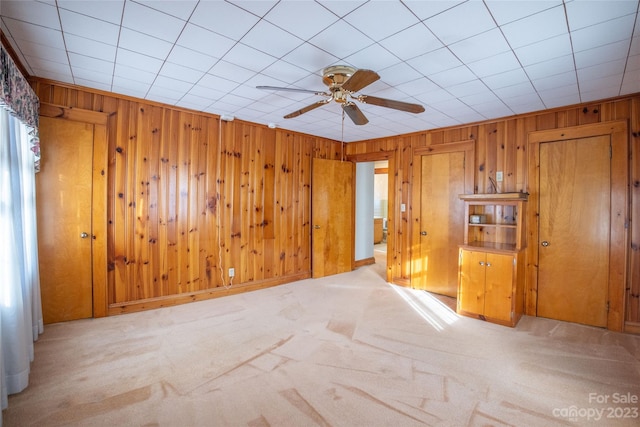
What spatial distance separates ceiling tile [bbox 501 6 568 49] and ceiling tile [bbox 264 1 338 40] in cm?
117

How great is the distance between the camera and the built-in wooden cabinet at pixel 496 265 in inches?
124

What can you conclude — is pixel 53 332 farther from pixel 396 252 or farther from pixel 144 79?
pixel 396 252

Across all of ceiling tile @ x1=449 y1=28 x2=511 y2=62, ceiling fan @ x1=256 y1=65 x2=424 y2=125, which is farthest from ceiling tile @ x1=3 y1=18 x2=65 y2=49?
ceiling tile @ x1=449 y1=28 x2=511 y2=62

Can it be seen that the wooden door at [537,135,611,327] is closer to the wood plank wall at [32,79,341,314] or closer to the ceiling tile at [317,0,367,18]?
the ceiling tile at [317,0,367,18]

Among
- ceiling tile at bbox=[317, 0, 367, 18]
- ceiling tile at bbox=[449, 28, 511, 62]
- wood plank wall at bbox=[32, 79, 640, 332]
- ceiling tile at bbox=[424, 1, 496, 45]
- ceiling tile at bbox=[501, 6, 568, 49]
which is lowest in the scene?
wood plank wall at bbox=[32, 79, 640, 332]

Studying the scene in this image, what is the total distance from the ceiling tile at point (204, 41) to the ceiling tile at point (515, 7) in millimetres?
1714

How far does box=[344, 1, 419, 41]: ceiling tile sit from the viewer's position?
67.5 inches

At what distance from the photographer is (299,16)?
1.81 m

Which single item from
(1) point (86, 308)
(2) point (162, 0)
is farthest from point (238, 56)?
(1) point (86, 308)

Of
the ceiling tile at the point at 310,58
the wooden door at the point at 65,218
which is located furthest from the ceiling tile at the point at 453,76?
the wooden door at the point at 65,218

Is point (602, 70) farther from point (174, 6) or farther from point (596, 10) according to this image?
point (174, 6)

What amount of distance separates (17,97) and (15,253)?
3.69 feet

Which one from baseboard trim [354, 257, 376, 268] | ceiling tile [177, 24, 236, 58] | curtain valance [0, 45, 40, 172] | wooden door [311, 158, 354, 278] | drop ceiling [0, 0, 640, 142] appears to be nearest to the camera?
drop ceiling [0, 0, 640, 142]

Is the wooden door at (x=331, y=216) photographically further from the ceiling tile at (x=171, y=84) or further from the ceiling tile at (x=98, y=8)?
the ceiling tile at (x=98, y=8)
